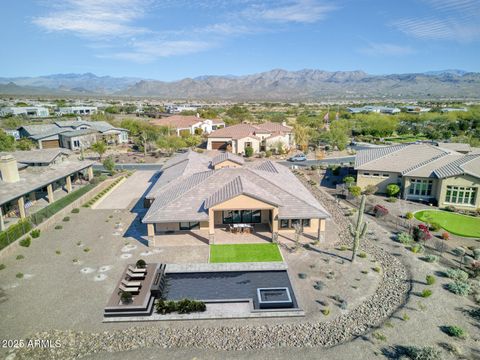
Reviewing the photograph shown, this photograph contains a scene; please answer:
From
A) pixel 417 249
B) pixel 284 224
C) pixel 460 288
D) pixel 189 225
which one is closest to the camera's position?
pixel 460 288

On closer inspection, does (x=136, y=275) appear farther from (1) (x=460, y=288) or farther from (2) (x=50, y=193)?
(2) (x=50, y=193)

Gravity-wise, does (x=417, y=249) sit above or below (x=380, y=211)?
below

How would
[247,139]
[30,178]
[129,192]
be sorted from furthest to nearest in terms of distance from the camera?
1. [247,139]
2. [129,192]
3. [30,178]

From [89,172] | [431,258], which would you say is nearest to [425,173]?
[431,258]

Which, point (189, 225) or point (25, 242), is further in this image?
point (189, 225)

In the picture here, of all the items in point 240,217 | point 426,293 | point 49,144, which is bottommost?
point 426,293
